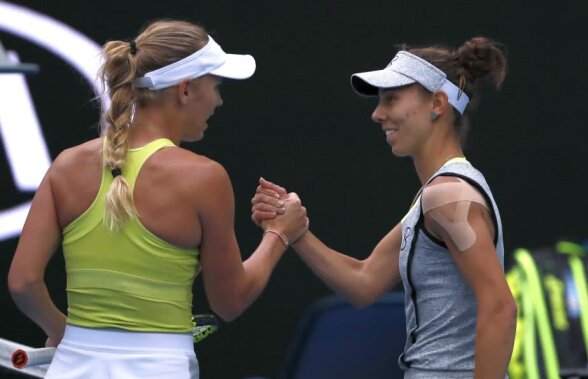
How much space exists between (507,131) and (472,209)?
1.67 m

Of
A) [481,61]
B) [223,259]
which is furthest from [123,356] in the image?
[481,61]

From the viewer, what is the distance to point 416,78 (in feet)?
9.52

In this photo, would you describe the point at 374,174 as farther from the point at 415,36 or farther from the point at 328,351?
the point at 328,351

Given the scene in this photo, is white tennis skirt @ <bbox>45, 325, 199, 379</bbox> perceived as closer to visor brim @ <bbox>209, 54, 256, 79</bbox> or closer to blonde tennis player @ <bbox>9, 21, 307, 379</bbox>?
blonde tennis player @ <bbox>9, 21, 307, 379</bbox>

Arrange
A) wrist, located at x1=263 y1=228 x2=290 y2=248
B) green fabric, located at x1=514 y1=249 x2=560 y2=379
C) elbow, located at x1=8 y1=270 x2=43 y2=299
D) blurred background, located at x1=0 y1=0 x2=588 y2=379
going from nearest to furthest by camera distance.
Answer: elbow, located at x1=8 y1=270 x2=43 y2=299 < wrist, located at x1=263 y1=228 x2=290 y2=248 < green fabric, located at x1=514 y1=249 x2=560 y2=379 < blurred background, located at x1=0 y1=0 x2=588 y2=379

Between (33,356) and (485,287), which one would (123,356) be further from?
(485,287)

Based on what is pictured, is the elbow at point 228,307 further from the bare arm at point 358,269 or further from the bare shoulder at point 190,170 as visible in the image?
the bare arm at point 358,269

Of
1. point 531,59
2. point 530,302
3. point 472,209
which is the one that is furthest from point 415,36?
point 472,209

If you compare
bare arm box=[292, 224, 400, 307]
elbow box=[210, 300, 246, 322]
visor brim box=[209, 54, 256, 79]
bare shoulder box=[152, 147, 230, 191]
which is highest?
visor brim box=[209, 54, 256, 79]

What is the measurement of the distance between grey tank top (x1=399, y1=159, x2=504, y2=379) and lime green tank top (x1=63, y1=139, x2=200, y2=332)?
46cm

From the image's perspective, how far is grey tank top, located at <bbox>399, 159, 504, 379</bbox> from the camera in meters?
2.71

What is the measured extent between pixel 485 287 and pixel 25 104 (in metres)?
1.95

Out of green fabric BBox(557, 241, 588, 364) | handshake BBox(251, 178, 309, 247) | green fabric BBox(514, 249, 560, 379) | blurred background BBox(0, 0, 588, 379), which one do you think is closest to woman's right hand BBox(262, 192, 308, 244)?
handshake BBox(251, 178, 309, 247)

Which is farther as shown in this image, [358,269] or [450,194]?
[358,269]
